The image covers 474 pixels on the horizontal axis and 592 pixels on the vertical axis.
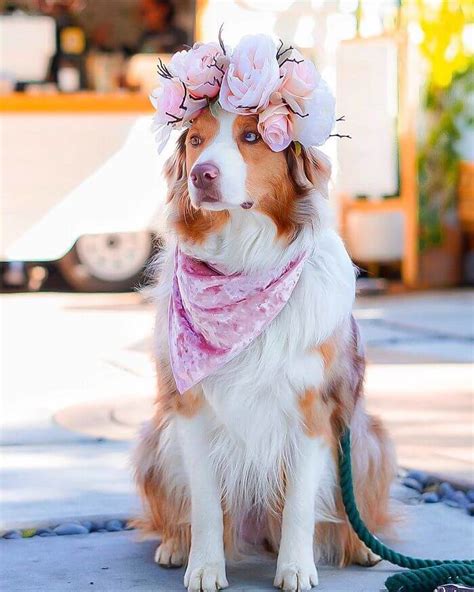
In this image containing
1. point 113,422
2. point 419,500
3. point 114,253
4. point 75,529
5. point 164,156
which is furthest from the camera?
point 114,253

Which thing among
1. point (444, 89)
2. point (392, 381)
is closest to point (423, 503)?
point (392, 381)

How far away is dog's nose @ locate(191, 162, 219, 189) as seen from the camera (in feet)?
7.89

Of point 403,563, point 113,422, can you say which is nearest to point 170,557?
point 403,563

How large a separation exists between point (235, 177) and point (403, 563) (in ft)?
3.44

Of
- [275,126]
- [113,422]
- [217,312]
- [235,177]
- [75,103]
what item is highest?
[75,103]

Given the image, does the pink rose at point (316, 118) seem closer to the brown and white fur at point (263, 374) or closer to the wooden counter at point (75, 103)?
the brown and white fur at point (263, 374)

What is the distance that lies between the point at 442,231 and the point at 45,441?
5765mm

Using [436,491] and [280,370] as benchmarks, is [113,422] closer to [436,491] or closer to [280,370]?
[436,491]

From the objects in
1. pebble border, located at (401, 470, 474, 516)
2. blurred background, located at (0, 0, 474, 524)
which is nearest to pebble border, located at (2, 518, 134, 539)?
pebble border, located at (401, 470, 474, 516)

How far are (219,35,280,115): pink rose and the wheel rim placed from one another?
21.4 ft

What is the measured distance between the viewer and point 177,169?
2666 millimetres

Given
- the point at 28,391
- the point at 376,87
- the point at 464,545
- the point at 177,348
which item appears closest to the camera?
the point at 177,348

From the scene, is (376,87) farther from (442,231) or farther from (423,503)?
(423,503)

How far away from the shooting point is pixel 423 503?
3.37m
